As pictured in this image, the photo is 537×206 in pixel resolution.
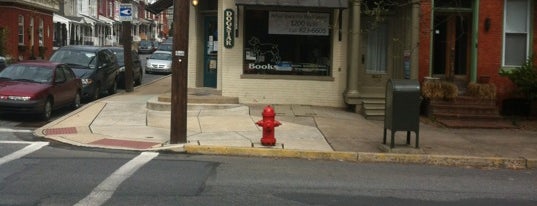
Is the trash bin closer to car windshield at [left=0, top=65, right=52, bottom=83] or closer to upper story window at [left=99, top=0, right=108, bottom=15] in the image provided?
car windshield at [left=0, top=65, right=52, bottom=83]

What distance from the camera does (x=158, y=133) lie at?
12398 millimetres

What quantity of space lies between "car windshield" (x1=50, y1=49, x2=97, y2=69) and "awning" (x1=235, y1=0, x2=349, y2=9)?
253 inches

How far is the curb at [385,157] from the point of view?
10453 millimetres

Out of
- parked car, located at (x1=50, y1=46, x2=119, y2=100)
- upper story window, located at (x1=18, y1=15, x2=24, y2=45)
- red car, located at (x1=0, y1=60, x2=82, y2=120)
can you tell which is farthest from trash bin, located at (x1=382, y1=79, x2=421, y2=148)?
upper story window, located at (x1=18, y1=15, x2=24, y2=45)

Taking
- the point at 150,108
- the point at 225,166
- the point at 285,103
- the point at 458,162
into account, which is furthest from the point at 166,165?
the point at 285,103

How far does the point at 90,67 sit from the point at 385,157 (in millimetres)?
11679

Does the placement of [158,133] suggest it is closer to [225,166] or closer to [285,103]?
[225,166]

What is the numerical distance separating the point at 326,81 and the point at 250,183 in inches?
355

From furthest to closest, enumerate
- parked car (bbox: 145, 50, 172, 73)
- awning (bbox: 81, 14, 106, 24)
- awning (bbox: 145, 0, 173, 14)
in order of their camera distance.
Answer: awning (bbox: 81, 14, 106, 24) → parked car (bbox: 145, 50, 172, 73) → awning (bbox: 145, 0, 173, 14)

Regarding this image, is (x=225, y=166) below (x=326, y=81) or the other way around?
below

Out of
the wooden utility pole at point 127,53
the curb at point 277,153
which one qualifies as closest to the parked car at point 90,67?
the wooden utility pole at point 127,53

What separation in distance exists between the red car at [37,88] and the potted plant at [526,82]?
11.3 meters

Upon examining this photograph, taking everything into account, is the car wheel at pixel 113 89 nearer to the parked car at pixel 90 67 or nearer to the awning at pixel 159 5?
the parked car at pixel 90 67

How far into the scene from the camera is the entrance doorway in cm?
1689
